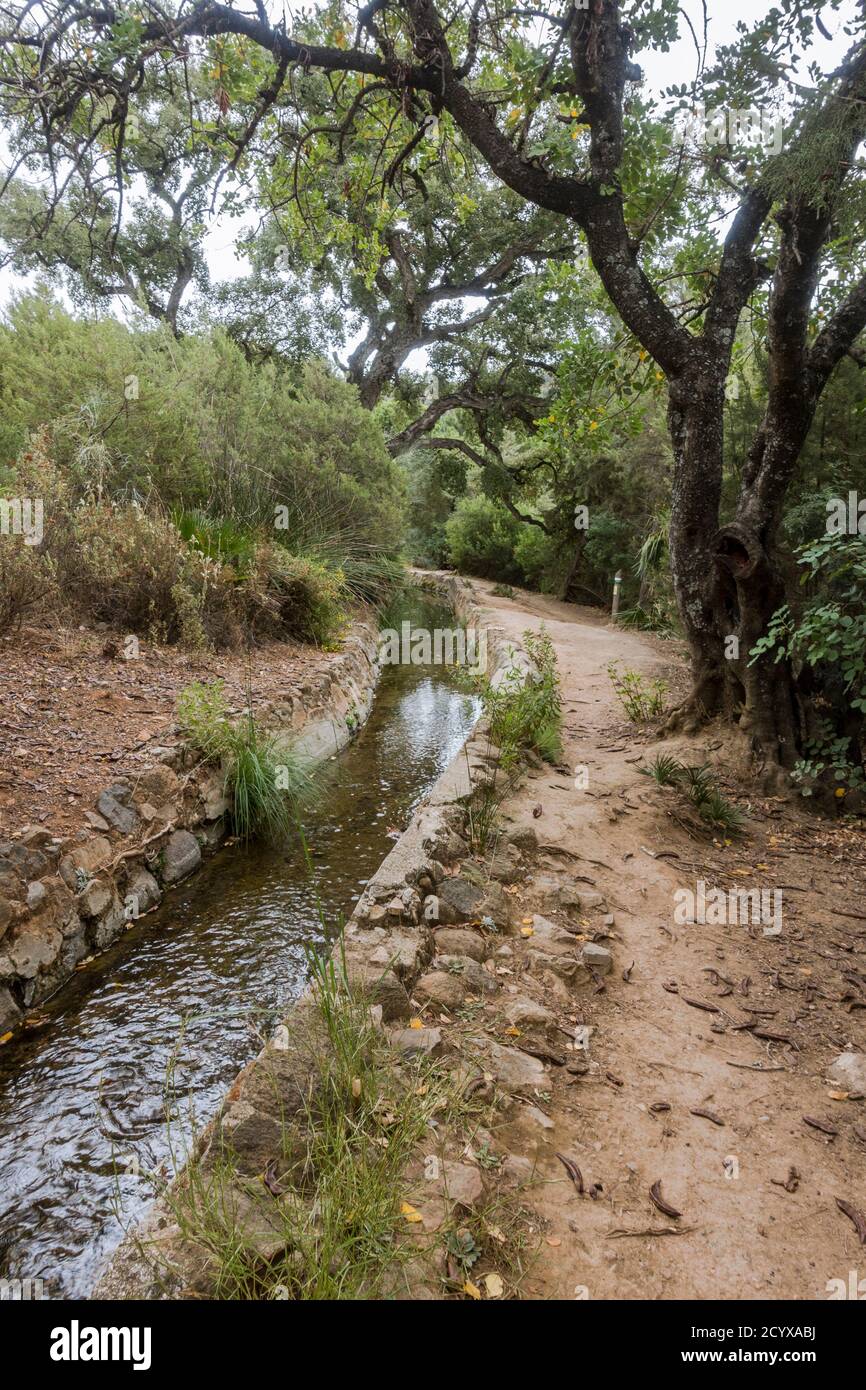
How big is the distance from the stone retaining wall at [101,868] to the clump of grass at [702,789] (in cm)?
274

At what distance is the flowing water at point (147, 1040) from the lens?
213cm

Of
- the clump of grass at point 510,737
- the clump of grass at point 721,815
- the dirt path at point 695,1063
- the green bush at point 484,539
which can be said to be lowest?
the dirt path at point 695,1063

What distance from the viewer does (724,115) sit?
424 cm

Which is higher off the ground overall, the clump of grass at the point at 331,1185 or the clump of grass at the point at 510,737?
the clump of grass at the point at 510,737

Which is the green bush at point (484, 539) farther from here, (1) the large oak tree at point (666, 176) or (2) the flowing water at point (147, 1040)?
(2) the flowing water at point (147, 1040)

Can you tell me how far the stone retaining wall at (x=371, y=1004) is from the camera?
1539 millimetres

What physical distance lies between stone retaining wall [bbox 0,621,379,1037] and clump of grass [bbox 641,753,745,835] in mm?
2741

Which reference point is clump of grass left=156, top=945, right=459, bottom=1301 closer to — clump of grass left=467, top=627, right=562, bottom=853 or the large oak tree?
clump of grass left=467, top=627, right=562, bottom=853

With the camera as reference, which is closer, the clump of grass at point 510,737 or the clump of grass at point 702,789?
the clump of grass at point 510,737

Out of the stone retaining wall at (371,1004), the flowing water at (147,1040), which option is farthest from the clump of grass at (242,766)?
the stone retaining wall at (371,1004)

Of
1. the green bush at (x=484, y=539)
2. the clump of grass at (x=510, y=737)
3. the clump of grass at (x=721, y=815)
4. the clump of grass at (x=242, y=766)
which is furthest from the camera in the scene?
the green bush at (x=484, y=539)

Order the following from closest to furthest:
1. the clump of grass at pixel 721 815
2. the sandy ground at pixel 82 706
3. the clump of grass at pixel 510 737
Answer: the sandy ground at pixel 82 706
the clump of grass at pixel 510 737
the clump of grass at pixel 721 815

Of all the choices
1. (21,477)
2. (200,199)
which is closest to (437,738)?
(21,477)
